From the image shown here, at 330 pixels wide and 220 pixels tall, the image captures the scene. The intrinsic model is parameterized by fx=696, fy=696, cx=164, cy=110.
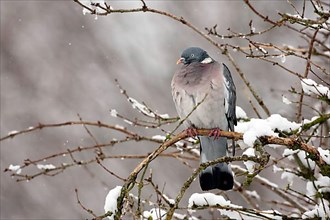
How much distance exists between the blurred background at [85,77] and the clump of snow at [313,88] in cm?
622

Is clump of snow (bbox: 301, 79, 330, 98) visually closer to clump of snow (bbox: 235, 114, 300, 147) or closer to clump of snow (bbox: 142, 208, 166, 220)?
clump of snow (bbox: 235, 114, 300, 147)

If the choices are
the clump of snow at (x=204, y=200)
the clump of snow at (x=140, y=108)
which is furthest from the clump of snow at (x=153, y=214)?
the clump of snow at (x=140, y=108)

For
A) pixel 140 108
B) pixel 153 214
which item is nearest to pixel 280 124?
pixel 153 214

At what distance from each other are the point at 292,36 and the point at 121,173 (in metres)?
3.16

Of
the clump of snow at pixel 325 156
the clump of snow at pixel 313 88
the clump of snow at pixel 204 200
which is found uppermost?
the clump of snow at pixel 313 88

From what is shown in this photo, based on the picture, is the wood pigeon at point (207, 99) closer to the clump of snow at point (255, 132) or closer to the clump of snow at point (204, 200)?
the clump of snow at point (204, 200)

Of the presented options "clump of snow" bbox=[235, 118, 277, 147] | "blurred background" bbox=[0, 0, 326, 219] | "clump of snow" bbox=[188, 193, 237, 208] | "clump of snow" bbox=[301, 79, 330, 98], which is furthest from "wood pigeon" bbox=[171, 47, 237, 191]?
"blurred background" bbox=[0, 0, 326, 219]

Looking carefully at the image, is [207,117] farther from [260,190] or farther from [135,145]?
[135,145]

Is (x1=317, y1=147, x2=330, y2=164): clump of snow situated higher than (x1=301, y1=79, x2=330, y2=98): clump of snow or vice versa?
(x1=301, y1=79, x2=330, y2=98): clump of snow

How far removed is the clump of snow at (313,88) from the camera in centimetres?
295

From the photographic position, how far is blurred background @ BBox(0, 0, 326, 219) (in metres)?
9.94

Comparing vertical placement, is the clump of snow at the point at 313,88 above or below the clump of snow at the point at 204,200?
above

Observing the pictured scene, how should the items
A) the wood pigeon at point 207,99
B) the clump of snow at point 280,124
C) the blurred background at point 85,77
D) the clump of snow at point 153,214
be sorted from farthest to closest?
the blurred background at point 85,77
the wood pigeon at point 207,99
the clump of snow at point 280,124
the clump of snow at point 153,214

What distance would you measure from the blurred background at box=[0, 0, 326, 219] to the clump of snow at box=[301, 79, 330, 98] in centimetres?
622
